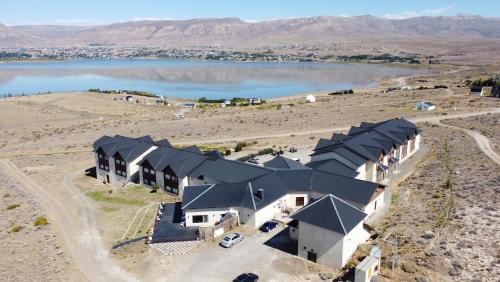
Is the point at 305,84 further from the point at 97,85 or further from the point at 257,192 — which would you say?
the point at 257,192

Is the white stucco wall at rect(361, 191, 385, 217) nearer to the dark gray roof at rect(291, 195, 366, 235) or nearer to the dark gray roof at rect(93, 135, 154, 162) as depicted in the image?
the dark gray roof at rect(291, 195, 366, 235)

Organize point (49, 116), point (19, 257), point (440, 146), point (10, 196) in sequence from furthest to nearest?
point (49, 116)
point (440, 146)
point (10, 196)
point (19, 257)

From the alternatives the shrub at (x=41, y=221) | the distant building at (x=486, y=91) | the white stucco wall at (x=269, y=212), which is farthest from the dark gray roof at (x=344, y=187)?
the distant building at (x=486, y=91)

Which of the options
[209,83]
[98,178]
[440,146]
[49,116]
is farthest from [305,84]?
[98,178]

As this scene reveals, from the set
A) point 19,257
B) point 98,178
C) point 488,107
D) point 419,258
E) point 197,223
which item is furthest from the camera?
point 488,107

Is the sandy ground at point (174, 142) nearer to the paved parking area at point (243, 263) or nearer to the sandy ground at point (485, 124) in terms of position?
the sandy ground at point (485, 124)

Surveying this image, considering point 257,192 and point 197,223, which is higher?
point 257,192
